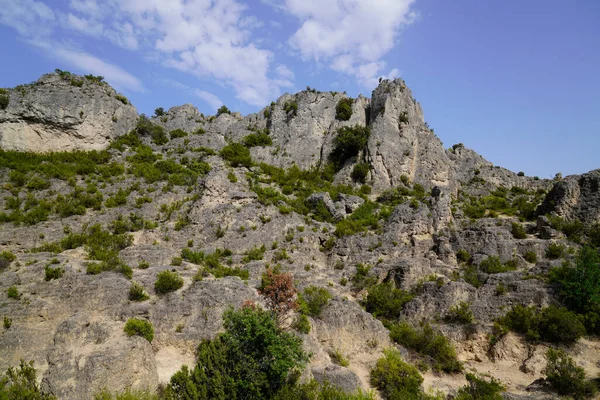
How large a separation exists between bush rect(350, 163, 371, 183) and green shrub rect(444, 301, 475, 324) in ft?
65.4

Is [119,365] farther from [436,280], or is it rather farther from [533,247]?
[533,247]

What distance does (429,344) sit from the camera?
1898 centimetres

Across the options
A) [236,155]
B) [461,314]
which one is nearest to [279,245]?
[461,314]

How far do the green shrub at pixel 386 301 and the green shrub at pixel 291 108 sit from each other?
3071cm

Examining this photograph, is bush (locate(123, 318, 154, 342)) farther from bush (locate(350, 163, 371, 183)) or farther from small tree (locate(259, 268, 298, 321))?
bush (locate(350, 163, 371, 183))

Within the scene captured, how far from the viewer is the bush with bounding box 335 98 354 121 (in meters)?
45.6

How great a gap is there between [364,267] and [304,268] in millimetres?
4875

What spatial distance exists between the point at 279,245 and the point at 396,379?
1366 cm

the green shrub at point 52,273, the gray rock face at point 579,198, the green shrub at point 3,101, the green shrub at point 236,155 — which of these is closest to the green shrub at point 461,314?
the gray rock face at point 579,198

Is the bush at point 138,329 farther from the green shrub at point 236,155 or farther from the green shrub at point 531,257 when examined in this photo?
the green shrub at point 531,257

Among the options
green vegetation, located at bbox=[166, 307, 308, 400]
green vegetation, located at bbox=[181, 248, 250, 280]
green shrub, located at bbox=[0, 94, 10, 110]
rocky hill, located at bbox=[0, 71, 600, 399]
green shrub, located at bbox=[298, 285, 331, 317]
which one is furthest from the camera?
green shrub, located at bbox=[0, 94, 10, 110]

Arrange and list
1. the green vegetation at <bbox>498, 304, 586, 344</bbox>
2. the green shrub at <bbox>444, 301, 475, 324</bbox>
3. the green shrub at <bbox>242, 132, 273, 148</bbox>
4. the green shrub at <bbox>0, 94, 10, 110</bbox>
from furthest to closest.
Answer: the green shrub at <bbox>242, 132, 273, 148</bbox> → the green shrub at <bbox>0, 94, 10, 110</bbox> → the green shrub at <bbox>444, 301, 475, 324</bbox> → the green vegetation at <bbox>498, 304, 586, 344</bbox>

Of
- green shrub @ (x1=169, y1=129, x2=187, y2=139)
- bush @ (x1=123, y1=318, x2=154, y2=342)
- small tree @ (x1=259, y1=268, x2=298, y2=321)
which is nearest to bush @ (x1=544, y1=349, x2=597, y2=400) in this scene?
small tree @ (x1=259, y1=268, x2=298, y2=321)

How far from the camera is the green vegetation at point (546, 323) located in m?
18.0
